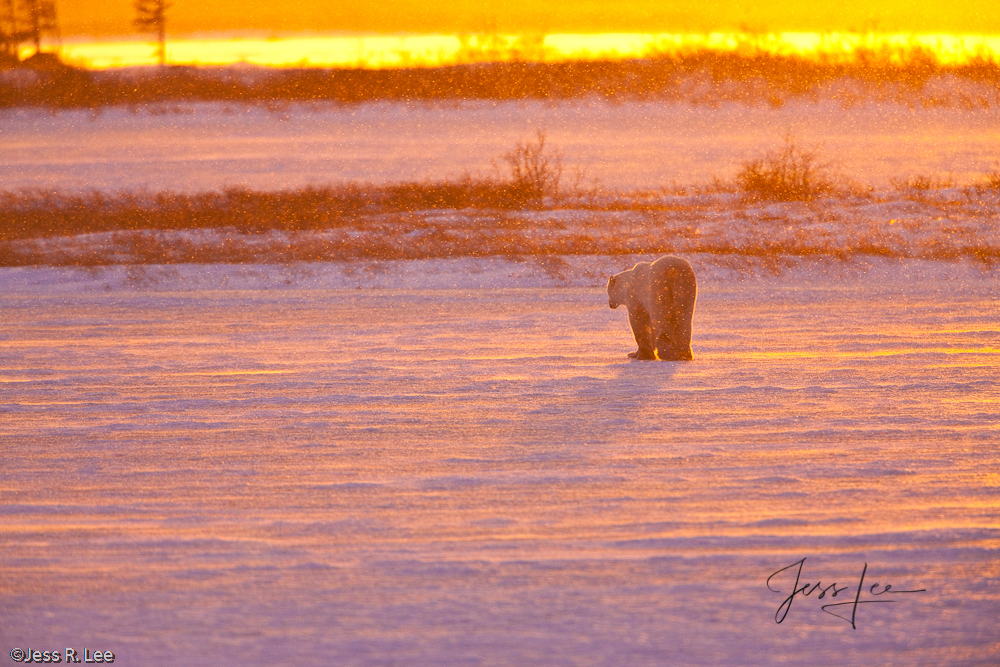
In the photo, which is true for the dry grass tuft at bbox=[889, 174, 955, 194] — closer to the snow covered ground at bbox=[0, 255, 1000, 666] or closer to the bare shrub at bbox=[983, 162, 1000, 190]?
the bare shrub at bbox=[983, 162, 1000, 190]

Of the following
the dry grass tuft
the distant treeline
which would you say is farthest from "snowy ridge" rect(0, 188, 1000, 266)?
the distant treeline

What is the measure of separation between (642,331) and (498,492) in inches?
154

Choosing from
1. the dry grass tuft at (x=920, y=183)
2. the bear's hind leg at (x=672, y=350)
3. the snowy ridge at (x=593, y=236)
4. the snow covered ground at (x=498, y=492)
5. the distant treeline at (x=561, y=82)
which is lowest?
the snow covered ground at (x=498, y=492)

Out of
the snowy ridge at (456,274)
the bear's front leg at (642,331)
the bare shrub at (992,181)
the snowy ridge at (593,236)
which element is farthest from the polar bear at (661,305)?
the bare shrub at (992,181)

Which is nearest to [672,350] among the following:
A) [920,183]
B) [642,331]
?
A: [642,331]

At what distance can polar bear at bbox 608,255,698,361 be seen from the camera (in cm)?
899

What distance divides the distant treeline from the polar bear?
25482 mm

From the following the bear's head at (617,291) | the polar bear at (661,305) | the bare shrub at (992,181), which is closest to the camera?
the polar bear at (661,305)

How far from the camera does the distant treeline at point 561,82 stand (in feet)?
112

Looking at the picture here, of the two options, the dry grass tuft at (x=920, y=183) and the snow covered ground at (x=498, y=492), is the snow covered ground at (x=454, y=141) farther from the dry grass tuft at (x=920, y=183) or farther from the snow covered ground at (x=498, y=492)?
the snow covered ground at (x=498, y=492)

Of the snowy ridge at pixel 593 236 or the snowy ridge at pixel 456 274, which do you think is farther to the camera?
the snowy ridge at pixel 593 236

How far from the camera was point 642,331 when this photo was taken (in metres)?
9.31

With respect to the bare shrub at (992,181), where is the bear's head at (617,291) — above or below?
below

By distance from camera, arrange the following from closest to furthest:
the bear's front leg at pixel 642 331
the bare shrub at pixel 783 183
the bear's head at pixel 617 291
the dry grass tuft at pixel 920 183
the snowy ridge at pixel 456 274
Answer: the bear's front leg at pixel 642 331 < the bear's head at pixel 617 291 < the snowy ridge at pixel 456 274 < the bare shrub at pixel 783 183 < the dry grass tuft at pixel 920 183
